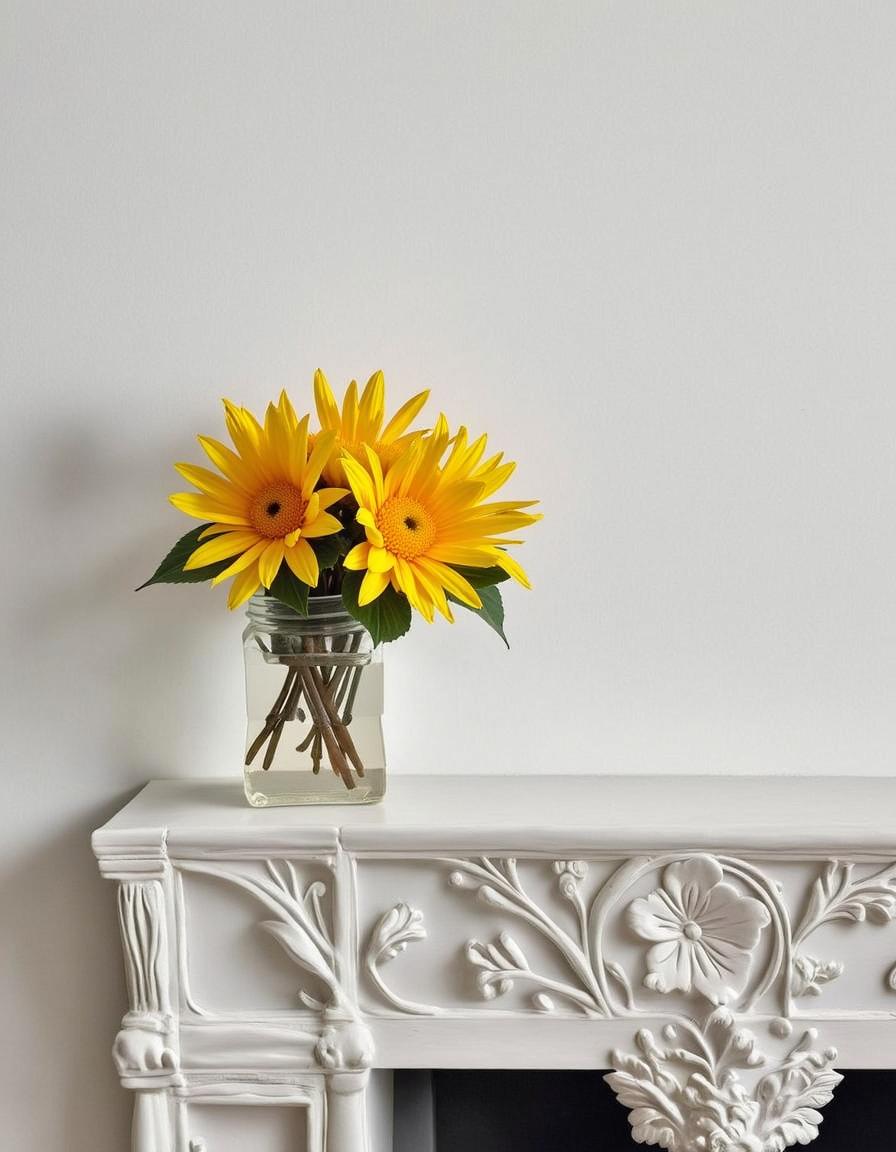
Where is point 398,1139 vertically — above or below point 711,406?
below

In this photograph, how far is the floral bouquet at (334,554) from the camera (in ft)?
2.61

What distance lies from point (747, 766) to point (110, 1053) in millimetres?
623

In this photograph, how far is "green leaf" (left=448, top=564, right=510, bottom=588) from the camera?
0.83m

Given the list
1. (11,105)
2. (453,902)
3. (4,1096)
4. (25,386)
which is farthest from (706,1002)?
(11,105)

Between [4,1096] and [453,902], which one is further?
[4,1096]

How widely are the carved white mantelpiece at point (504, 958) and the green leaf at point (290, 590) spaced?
17 centimetres

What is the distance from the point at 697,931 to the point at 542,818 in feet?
0.48

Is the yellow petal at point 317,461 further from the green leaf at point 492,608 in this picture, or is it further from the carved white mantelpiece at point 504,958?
the carved white mantelpiece at point 504,958

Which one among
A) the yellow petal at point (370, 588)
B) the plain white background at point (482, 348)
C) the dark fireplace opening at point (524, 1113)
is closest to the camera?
the yellow petal at point (370, 588)

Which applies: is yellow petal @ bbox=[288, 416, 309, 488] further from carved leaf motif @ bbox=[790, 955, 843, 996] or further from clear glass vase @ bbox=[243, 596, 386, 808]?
carved leaf motif @ bbox=[790, 955, 843, 996]

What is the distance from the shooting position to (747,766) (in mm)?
961

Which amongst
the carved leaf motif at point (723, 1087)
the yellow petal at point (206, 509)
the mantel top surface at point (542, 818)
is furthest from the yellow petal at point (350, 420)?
the carved leaf motif at point (723, 1087)

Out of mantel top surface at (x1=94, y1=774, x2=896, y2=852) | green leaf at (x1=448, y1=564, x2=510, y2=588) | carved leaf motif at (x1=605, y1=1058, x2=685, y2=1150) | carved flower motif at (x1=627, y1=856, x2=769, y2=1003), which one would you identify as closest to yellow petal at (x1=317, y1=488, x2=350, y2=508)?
green leaf at (x1=448, y1=564, x2=510, y2=588)

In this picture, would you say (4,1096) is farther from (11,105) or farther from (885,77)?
(885,77)
